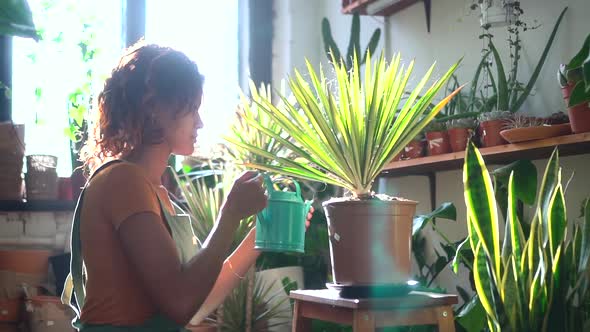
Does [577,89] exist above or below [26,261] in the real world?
above

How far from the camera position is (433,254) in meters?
3.23

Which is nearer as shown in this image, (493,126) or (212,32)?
(493,126)

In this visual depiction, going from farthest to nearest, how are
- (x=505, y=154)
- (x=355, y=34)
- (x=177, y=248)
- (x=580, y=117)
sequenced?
(x=355, y=34), (x=505, y=154), (x=580, y=117), (x=177, y=248)

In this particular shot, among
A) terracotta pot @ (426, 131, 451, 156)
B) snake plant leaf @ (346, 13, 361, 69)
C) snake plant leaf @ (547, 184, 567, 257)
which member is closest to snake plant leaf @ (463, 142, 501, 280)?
snake plant leaf @ (547, 184, 567, 257)

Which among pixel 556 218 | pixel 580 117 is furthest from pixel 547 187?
pixel 580 117

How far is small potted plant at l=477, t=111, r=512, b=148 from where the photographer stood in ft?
8.39

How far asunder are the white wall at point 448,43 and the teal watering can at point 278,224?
1.32 metres

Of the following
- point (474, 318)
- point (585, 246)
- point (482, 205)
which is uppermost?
point (482, 205)

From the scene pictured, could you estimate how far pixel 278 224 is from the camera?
1.67m

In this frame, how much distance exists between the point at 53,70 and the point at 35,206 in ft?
2.26

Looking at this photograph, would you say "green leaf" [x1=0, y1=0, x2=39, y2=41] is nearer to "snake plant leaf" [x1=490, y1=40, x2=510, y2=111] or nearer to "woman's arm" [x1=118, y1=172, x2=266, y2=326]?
"woman's arm" [x1=118, y1=172, x2=266, y2=326]

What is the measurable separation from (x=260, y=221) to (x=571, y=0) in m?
1.62

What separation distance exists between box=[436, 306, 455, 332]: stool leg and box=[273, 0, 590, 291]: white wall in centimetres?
106

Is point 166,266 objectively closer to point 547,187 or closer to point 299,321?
point 299,321
